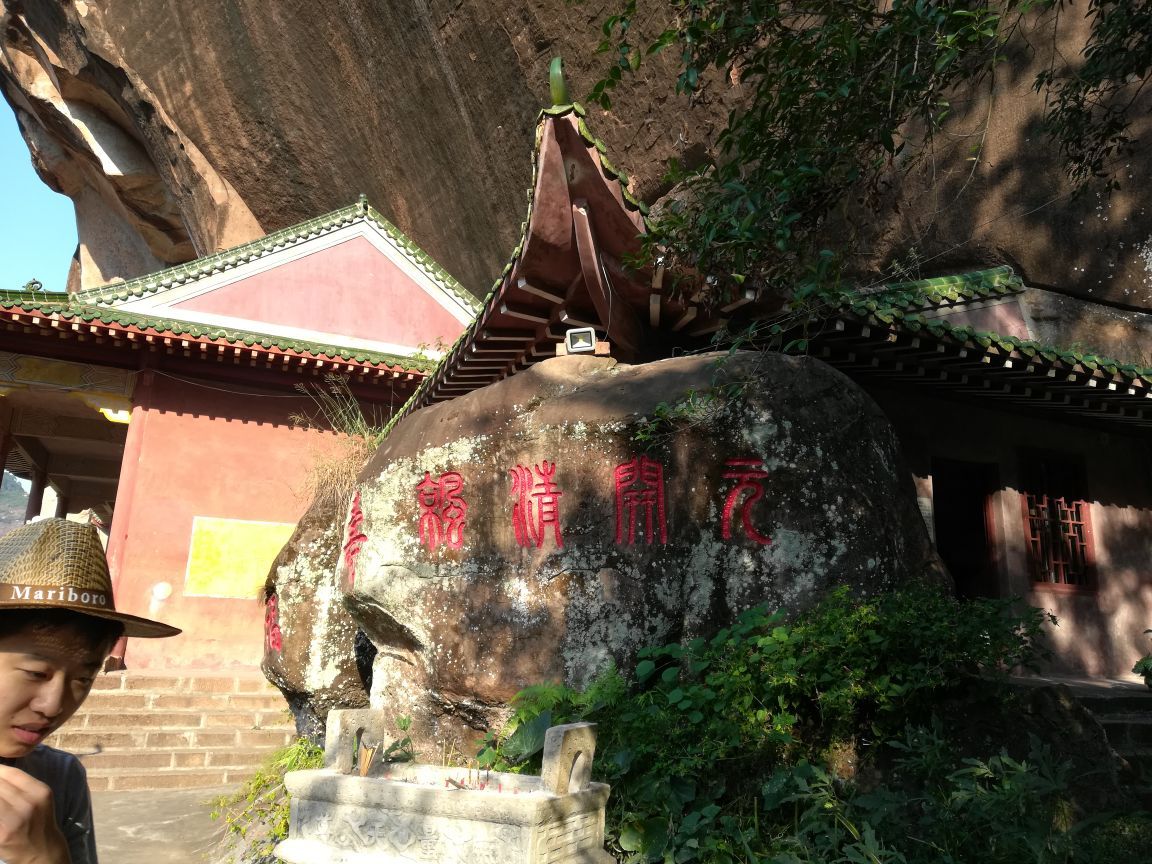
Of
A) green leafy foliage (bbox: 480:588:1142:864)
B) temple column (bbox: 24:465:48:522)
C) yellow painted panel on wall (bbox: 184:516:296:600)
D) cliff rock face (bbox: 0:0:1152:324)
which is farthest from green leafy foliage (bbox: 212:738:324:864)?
temple column (bbox: 24:465:48:522)

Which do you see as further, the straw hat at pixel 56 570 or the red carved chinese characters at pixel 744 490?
the red carved chinese characters at pixel 744 490

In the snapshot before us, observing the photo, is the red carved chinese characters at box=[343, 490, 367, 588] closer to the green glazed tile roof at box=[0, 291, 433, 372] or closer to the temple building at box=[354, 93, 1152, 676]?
the temple building at box=[354, 93, 1152, 676]

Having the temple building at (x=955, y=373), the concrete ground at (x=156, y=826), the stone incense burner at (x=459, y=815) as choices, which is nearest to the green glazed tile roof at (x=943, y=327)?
the temple building at (x=955, y=373)

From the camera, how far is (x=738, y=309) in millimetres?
5852

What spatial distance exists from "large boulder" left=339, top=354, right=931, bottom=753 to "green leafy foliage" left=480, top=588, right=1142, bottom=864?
0.46 metres

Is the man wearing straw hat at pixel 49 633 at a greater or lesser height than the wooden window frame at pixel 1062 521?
lesser

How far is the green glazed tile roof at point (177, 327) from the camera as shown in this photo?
9.69 m

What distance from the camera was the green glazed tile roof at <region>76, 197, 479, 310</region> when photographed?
1082cm

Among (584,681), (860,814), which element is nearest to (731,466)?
(584,681)

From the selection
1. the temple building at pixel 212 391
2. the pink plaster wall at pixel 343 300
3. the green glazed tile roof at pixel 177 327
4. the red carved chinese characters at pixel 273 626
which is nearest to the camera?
the red carved chinese characters at pixel 273 626

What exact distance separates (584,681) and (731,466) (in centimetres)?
170

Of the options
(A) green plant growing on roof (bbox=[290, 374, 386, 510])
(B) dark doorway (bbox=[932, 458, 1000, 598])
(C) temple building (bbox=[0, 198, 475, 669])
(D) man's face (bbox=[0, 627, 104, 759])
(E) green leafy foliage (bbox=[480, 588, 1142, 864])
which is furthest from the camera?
(C) temple building (bbox=[0, 198, 475, 669])

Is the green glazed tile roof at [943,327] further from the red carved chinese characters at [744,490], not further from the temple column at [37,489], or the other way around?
the temple column at [37,489]

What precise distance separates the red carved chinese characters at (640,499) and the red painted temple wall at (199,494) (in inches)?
288
